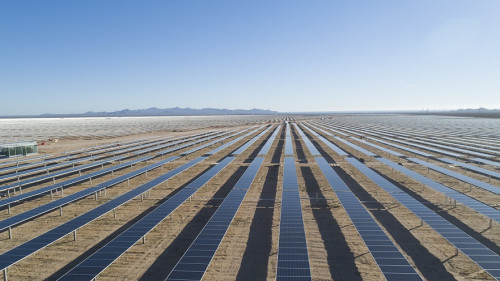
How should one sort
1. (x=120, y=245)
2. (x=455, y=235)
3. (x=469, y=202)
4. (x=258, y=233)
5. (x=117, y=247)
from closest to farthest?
(x=117, y=247) → (x=120, y=245) → (x=455, y=235) → (x=258, y=233) → (x=469, y=202)

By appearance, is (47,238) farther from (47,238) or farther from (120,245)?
(120,245)

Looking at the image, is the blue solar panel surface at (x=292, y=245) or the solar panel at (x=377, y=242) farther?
the solar panel at (x=377, y=242)

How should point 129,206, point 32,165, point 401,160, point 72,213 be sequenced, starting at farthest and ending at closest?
point 401,160 < point 32,165 < point 129,206 < point 72,213

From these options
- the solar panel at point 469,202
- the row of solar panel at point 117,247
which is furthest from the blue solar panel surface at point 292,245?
the solar panel at point 469,202

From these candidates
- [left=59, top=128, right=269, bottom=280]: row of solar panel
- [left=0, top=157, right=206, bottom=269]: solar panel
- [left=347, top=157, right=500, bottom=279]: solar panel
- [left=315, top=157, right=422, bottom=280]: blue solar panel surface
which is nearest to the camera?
[left=59, top=128, right=269, bottom=280]: row of solar panel

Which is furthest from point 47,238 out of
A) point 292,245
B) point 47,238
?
point 292,245

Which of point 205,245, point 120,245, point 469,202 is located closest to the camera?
point 120,245

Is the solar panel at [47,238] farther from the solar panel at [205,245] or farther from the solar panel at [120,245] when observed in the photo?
the solar panel at [205,245]

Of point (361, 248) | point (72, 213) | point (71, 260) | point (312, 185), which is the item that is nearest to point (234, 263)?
point (361, 248)

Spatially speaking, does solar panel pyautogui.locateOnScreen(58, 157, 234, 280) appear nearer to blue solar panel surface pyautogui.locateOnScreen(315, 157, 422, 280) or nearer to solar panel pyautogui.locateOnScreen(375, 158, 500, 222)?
blue solar panel surface pyautogui.locateOnScreen(315, 157, 422, 280)

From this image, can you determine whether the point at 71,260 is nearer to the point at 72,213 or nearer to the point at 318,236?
the point at 72,213

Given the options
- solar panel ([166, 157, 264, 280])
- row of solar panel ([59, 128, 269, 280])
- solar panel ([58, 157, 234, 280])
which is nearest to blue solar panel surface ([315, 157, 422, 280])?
solar panel ([166, 157, 264, 280])
